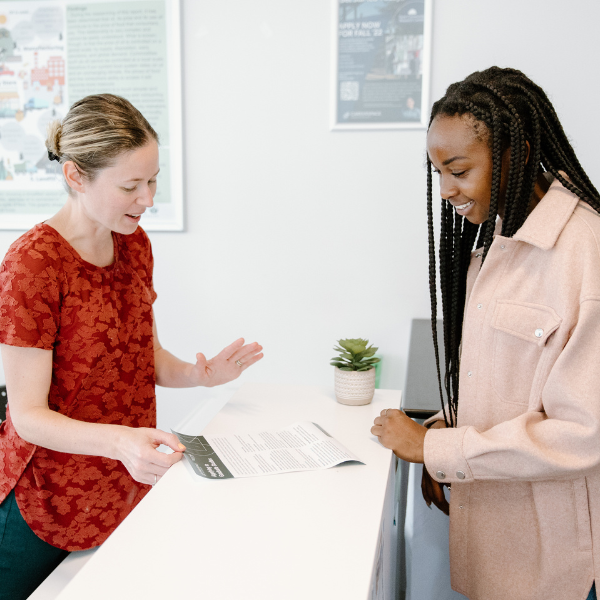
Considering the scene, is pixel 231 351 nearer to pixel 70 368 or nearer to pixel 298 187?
pixel 70 368

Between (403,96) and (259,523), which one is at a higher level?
(403,96)

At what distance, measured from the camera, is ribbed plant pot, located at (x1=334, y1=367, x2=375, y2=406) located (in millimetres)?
1408

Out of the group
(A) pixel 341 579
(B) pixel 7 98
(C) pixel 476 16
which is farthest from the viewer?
(B) pixel 7 98

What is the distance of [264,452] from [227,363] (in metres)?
0.37

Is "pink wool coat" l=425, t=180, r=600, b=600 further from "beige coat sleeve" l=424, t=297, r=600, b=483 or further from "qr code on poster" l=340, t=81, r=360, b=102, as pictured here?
"qr code on poster" l=340, t=81, r=360, b=102

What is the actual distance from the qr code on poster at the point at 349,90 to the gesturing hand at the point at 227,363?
1.20 m

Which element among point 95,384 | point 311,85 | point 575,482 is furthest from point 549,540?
point 311,85

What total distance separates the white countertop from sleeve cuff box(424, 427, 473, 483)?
0.09 m

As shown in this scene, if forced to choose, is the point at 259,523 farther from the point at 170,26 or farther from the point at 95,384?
the point at 170,26

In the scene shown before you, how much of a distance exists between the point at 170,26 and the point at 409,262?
1.31m

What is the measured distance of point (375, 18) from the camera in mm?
2141

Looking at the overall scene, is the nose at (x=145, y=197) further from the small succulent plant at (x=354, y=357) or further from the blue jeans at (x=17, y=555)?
the blue jeans at (x=17, y=555)

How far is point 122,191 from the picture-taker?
128 cm

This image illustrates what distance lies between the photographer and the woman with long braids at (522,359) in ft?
2.95
